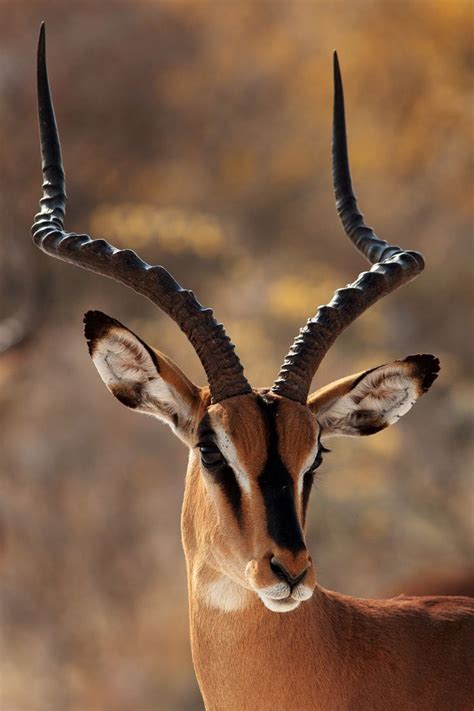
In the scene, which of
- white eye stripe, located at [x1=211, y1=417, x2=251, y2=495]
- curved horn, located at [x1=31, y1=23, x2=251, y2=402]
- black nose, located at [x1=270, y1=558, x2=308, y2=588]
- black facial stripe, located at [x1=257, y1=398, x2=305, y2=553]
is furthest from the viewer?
curved horn, located at [x1=31, y1=23, x2=251, y2=402]

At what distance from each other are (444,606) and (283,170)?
14168 millimetres

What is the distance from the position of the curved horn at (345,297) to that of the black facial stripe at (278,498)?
31 cm

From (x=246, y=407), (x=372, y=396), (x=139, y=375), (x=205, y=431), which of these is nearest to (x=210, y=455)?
(x=205, y=431)

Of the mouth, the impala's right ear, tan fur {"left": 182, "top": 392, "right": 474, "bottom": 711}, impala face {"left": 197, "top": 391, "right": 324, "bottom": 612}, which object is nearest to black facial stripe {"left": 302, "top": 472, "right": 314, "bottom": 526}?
impala face {"left": 197, "top": 391, "right": 324, "bottom": 612}

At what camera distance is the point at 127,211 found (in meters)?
17.8

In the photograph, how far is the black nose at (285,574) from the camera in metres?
4.24

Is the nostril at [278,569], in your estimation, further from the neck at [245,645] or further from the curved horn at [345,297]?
the curved horn at [345,297]

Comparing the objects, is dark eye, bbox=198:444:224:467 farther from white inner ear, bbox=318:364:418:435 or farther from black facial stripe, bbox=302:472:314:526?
white inner ear, bbox=318:364:418:435

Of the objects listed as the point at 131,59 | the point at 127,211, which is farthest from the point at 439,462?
the point at 131,59

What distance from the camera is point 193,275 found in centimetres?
1712

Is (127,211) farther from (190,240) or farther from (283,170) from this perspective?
(283,170)

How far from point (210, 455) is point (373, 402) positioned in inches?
38.2

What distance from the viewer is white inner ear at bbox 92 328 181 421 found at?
16.0 ft

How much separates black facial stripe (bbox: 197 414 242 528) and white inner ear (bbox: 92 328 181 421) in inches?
14.6
